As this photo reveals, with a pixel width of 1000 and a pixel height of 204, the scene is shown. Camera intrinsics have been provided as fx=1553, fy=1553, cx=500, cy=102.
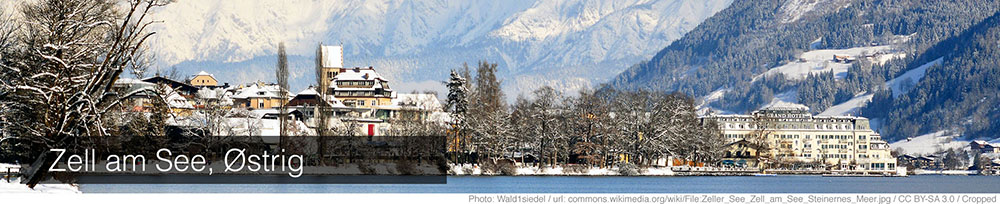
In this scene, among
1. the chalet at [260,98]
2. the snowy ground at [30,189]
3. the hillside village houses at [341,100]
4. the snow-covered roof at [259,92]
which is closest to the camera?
the snowy ground at [30,189]

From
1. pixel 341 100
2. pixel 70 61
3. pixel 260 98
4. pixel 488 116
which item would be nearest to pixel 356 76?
pixel 341 100

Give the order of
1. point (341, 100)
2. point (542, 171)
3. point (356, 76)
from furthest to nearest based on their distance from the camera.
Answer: point (356, 76) < point (341, 100) < point (542, 171)

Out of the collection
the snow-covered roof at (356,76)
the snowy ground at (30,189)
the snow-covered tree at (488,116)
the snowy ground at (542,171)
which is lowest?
the snowy ground at (542,171)

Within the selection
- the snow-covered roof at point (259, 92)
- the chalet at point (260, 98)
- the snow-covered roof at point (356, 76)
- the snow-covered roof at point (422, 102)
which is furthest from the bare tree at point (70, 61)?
the snow-covered roof at point (356, 76)

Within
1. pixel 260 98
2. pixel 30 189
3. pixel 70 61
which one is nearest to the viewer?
pixel 30 189

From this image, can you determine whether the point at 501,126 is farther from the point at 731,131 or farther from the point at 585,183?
the point at 731,131

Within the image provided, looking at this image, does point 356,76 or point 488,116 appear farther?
point 356,76

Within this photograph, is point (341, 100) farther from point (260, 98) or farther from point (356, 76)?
point (260, 98)

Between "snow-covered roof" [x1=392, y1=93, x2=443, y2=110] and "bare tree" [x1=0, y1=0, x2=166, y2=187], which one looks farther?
"snow-covered roof" [x1=392, y1=93, x2=443, y2=110]

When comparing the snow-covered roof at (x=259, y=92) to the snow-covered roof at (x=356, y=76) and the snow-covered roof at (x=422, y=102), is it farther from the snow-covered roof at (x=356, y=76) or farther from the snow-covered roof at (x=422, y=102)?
the snow-covered roof at (x=422, y=102)

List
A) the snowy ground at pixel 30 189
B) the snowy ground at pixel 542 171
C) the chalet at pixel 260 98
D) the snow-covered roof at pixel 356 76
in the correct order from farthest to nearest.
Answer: the snow-covered roof at pixel 356 76 < the chalet at pixel 260 98 < the snowy ground at pixel 542 171 < the snowy ground at pixel 30 189

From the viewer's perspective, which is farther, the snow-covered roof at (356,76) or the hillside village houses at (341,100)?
the snow-covered roof at (356,76)

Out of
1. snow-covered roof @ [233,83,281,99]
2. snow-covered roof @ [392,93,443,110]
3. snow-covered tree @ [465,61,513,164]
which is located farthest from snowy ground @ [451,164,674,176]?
snow-covered roof @ [233,83,281,99]

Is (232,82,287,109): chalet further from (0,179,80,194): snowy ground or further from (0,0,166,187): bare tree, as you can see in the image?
(0,179,80,194): snowy ground
